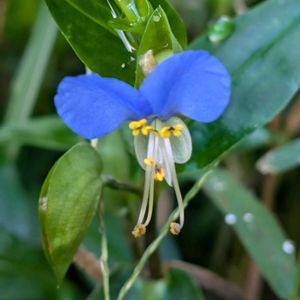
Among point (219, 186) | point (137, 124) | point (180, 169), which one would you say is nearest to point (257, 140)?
point (219, 186)

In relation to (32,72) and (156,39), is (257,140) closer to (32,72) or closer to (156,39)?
(32,72)

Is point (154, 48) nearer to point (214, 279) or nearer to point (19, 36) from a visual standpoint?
point (214, 279)

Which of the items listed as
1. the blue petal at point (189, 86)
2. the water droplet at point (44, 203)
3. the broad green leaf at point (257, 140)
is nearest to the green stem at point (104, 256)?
the water droplet at point (44, 203)

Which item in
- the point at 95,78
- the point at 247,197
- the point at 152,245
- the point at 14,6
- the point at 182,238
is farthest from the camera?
the point at 14,6

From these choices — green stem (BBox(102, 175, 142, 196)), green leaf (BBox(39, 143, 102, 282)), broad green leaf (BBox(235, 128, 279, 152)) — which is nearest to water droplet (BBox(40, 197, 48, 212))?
green leaf (BBox(39, 143, 102, 282))

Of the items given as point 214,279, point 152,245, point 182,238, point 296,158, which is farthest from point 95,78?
point 182,238

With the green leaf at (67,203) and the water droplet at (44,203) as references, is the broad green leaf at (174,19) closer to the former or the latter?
the green leaf at (67,203)

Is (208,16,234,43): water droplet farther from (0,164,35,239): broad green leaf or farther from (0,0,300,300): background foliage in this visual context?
(0,164,35,239): broad green leaf
